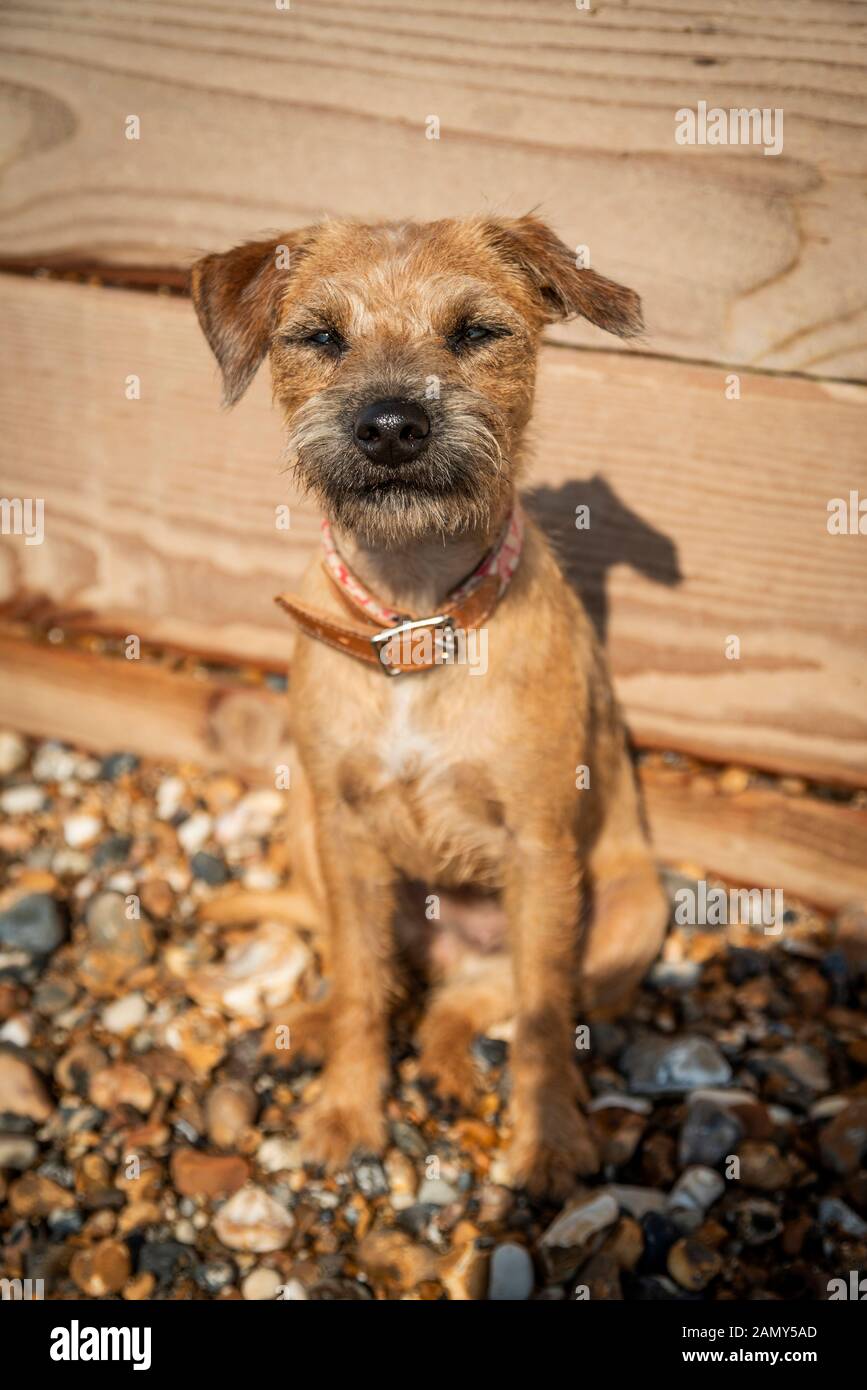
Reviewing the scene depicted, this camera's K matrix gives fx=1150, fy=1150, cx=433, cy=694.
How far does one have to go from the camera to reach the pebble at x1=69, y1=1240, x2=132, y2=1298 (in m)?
2.52

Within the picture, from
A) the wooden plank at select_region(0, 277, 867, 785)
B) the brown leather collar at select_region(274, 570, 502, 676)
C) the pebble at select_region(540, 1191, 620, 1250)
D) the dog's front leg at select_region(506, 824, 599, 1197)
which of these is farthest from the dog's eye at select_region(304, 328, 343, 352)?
the pebble at select_region(540, 1191, 620, 1250)

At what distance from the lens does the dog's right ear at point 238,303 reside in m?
2.48

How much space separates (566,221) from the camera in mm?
3107

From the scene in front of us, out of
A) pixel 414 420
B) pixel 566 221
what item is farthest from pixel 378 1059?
pixel 566 221

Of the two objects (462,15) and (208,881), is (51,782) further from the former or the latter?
(462,15)

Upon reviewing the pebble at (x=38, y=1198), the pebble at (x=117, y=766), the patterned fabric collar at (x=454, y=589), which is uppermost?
the patterned fabric collar at (x=454, y=589)

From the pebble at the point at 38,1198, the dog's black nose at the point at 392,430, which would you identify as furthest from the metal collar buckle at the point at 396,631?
the pebble at the point at 38,1198

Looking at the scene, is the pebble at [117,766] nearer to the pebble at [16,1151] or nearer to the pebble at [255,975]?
the pebble at [255,975]

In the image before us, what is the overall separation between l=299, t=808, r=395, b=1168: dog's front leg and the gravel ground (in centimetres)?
8

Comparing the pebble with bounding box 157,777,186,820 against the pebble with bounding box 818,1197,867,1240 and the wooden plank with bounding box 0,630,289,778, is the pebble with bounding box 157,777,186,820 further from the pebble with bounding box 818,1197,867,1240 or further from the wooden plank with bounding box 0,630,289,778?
the pebble with bounding box 818,1197,867,1240

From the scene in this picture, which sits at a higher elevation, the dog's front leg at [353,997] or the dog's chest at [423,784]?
the dog's chest at [423,784]

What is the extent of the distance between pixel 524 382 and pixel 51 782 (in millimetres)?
2475

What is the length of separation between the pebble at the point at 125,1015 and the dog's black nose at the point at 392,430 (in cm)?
183

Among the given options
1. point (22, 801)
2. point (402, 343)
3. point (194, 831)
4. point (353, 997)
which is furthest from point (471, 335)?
point (22, 801)
